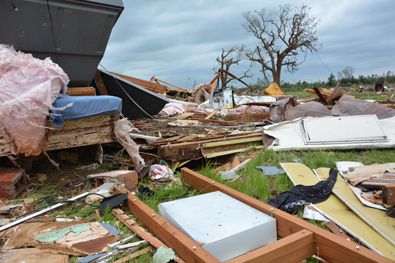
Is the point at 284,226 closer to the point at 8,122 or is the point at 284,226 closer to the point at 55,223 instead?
the point at 55,223

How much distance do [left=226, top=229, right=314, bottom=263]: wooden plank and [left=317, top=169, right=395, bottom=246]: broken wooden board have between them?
98 cm

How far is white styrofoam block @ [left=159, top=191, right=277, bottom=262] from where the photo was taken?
4.86 feet

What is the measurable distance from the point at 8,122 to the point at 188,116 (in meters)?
5.17

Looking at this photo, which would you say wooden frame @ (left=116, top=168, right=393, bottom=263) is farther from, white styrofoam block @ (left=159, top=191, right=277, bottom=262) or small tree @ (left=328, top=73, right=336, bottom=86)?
small tree @ (left=328, top=73, right=336, bottom=86)

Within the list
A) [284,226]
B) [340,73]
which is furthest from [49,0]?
[340,73]

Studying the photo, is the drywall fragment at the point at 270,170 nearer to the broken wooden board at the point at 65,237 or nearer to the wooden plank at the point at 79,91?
the broken wooden board at the point at 65,237

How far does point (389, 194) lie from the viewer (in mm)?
2127

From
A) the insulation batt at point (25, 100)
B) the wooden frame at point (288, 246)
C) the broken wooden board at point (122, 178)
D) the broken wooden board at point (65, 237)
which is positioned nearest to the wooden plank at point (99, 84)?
the insulation batt at point (25, 100)

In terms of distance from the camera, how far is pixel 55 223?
85.0 inches

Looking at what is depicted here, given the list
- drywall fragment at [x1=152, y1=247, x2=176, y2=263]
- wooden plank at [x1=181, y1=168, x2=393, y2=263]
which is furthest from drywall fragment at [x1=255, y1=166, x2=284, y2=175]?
drywall fragment at [x1=152, y1=247, x2=176, y2=263]

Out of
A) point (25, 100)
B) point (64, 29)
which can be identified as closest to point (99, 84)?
point (64, 29)

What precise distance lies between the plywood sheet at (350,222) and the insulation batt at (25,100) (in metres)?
2.97

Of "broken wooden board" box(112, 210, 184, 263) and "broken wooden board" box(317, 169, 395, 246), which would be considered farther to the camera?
"broken wooden board" box(317, 169, 395, 246)

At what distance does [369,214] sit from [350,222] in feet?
0.68
